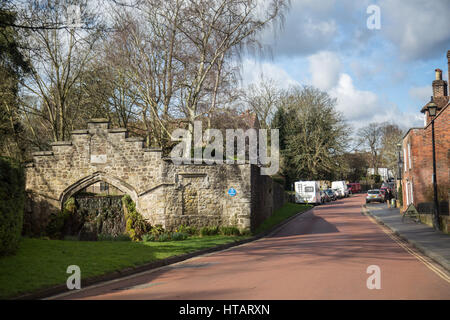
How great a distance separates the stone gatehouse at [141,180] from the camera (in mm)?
23250

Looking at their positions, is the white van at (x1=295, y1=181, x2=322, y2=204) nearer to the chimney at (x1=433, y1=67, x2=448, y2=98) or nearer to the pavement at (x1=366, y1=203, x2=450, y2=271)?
the chimney at (x1=433, y1=67, x2=448, y2=98)

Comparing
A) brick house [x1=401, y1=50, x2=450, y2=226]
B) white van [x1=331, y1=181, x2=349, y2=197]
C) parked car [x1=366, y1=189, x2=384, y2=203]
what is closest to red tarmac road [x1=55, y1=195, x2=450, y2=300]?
brick house [x1=401, y1=50, x2=450, y2=226]

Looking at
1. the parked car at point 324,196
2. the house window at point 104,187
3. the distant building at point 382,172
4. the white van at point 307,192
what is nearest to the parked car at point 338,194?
the parked car at point 324,196

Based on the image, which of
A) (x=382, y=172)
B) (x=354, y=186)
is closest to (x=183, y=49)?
(x=354, y=186)

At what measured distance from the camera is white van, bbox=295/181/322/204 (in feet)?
177

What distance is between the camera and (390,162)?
87.1m

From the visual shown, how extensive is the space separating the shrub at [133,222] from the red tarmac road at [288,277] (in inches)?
279

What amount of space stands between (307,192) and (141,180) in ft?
111

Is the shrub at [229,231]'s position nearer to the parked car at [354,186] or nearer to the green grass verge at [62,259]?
the green grass verge at [62,259]

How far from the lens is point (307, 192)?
54.1m

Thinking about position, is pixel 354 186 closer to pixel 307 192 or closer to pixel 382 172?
pixel 382 172

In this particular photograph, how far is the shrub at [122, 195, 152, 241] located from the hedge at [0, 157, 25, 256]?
848cm

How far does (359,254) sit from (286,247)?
3.58 metres

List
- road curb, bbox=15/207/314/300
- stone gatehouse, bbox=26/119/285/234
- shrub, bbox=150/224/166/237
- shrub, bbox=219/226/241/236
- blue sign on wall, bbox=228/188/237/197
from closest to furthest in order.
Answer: road curb, bbox=15/207/314/300 → shrub, bbox=150/224/166/237 → shrub, bbox=219/226/241/236 → stone gatehouse, bbox=26/119/285/234 → blue sign on wall, bbox=228/188/237/197
